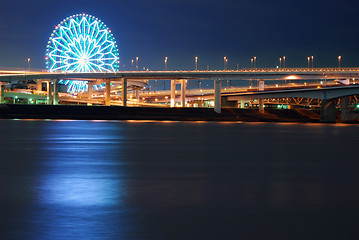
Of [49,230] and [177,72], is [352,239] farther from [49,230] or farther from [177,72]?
[177,72]

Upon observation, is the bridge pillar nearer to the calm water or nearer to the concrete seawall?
the concrete seawall

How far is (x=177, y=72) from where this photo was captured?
98.0 metres

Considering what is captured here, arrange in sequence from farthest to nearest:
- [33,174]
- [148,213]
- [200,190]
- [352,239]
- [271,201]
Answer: [33,174], [200,190], [271,201], [148,213], [352,239]

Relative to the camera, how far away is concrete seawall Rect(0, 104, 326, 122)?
Result: 88.8 meters

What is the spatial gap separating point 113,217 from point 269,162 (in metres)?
12.8

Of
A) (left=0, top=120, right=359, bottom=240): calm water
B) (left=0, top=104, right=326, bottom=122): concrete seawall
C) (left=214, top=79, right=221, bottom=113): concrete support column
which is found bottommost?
(left=0, top=120, right=359, bottom=240): calm water

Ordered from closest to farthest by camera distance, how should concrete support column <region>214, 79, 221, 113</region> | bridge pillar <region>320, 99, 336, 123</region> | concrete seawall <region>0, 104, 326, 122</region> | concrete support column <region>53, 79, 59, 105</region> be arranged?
concrete seawall <region>0, 104, 326, 122</region>, bridge pillar <region>320, 99, 336, 123</region>, concrete support column <region>214, 79, 221, 113</region>, concrete support column <region>53, 79, 59, 105</region>

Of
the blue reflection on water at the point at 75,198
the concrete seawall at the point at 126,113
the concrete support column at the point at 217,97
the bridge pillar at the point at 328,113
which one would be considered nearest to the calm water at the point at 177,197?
the blue reflection on water at the point at 75,198

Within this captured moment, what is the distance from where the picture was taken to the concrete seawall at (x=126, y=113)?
291ft

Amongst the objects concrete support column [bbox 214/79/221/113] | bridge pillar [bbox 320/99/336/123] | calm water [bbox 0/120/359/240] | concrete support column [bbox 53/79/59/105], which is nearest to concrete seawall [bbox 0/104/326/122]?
concrete support column [bbox 214/79/221/113]

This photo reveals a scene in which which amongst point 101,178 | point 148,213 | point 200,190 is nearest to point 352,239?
point 148,213

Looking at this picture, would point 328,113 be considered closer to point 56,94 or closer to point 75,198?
point 56,94

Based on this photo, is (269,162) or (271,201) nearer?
(271,201)

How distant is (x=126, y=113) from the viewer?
92312 millimetres
